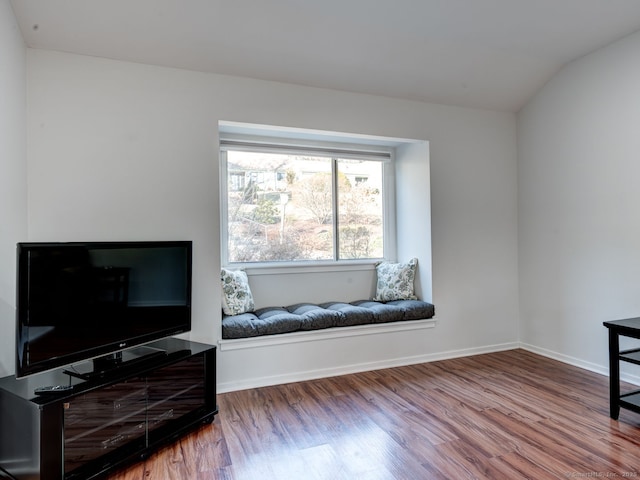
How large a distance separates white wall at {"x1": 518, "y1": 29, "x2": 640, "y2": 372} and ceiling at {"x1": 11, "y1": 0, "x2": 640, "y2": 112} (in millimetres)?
324

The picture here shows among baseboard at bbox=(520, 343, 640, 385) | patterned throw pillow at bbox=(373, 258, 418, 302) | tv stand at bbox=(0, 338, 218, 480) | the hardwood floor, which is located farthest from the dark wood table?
tv stand at bbox=(0, 338, 218, 480)

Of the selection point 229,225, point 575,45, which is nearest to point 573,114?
point 575,45

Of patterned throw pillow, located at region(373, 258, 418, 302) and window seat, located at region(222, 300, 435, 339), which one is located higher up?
patterned throw pillow, located at region(373, 258, 418, 302)

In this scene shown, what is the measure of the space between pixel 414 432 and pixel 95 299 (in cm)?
199

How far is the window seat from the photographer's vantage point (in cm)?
310

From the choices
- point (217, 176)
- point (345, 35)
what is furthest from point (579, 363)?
point (217, 176)

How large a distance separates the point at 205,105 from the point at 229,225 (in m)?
1.15

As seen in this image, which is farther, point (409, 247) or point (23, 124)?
point (409, 247)

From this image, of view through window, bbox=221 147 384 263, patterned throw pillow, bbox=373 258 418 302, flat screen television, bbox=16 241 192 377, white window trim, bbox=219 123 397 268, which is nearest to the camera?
flat screen television, bbox=16 241 192 377

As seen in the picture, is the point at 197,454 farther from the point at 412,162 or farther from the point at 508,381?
the point at 412,162

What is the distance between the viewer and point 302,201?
4027mm

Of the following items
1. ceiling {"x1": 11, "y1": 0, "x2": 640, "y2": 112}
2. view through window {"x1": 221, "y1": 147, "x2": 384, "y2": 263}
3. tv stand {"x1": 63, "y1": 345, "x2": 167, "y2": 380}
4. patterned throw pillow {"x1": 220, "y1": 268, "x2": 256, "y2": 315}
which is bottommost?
tv stand {"x1": 63, "y1": 345, "x2": 167, "y2": 380}

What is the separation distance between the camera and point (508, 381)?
3.18 metres

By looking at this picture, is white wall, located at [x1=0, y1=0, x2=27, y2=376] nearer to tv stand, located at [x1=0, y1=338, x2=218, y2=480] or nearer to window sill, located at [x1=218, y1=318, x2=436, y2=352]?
tv stand, located at [x1=0, y1=338, x2=218, y2=480]
